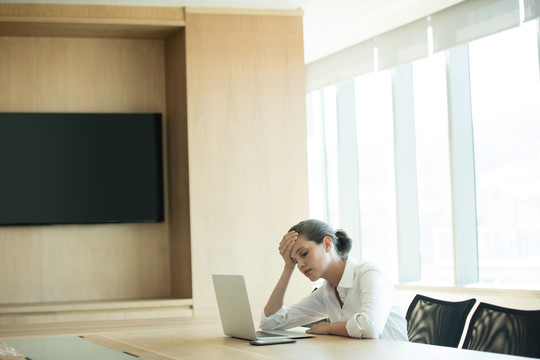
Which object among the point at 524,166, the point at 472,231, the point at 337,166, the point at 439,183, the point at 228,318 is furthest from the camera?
the point at 337,166

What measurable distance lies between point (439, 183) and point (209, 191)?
2.35 metres

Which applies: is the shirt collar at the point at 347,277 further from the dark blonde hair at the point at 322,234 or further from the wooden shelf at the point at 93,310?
the wooden shelf at the point at 93,310

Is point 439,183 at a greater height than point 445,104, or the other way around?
point 445,104

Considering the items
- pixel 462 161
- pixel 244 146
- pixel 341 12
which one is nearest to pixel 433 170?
pixel 462 161

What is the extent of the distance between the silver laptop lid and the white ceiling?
3.50 meters

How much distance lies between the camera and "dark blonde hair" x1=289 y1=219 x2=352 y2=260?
339cm

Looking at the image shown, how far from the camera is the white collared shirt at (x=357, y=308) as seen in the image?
3.06 meters

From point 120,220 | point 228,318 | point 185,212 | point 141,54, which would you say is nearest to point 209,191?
point 185,212

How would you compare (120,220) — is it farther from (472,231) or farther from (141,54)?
(472,231)

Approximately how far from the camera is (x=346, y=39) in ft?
25.1

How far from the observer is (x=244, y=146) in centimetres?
636

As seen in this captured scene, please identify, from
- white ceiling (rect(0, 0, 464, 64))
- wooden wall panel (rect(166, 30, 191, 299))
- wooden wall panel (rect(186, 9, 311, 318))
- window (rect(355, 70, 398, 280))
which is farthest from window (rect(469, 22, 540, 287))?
wooden wall panel (rect(166, 30, 191, 299))

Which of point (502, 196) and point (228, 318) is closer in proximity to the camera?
point (228, 318)

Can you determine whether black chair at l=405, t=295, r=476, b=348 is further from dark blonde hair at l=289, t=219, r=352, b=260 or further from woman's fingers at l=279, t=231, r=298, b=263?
woman's fingers at l=279, t=231, r=298, b=263
